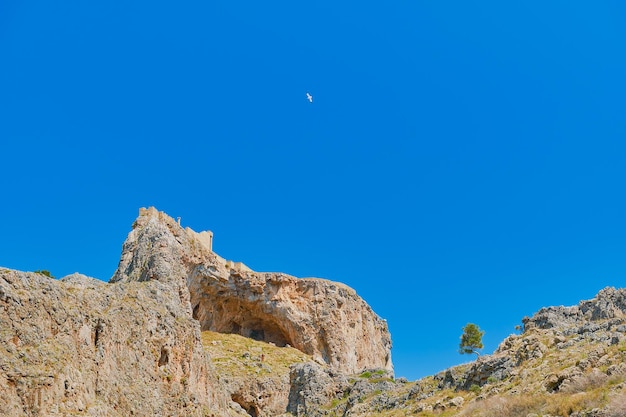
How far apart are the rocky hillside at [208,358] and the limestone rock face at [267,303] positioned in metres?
0.23

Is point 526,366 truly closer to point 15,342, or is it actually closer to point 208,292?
point 15,342

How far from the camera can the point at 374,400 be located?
44844 mm

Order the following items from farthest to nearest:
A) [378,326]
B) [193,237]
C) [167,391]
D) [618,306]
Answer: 1. [378,326]
2. [193,237]
3. [618,306]
4. [167,391]

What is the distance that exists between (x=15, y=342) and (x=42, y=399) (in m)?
2.49

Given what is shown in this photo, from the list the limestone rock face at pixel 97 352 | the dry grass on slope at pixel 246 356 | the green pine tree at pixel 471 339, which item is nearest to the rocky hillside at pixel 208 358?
the limestone rock face at pixel 97 352

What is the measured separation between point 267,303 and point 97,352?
1945 inches

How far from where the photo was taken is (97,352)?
2706 centimetres

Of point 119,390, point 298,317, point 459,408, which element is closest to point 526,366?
point 459,408

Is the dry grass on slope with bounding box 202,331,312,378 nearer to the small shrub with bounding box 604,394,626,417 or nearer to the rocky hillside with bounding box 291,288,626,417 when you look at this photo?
the rocky hillside with bounding box 291,288,626,417

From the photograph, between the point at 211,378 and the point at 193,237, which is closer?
the point at 211,378

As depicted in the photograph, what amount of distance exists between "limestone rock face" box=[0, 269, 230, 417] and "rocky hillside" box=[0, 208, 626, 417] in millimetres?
65

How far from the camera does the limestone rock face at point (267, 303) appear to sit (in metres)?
69.3

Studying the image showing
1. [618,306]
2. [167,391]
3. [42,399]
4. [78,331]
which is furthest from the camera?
[618,306]

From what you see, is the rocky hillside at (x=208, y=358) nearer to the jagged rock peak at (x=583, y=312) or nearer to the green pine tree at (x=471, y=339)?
the jagged rock peak at (x=583, y=312)
